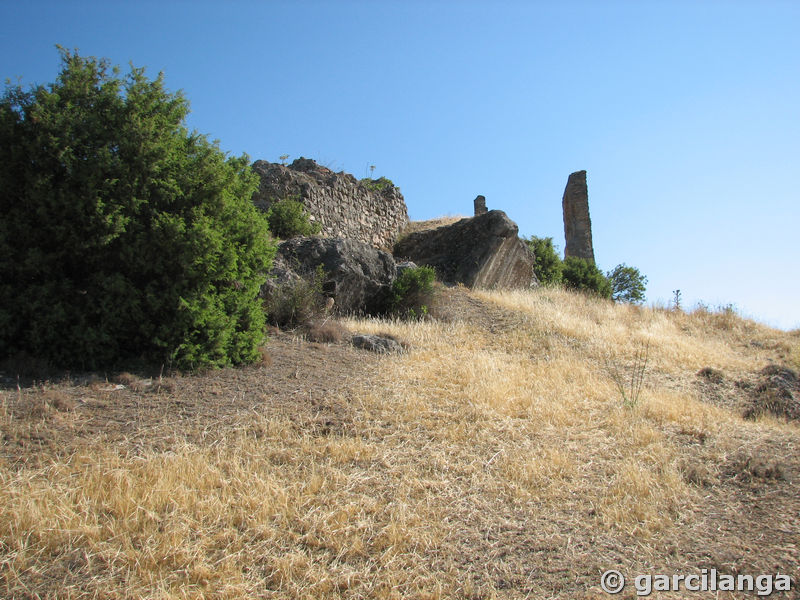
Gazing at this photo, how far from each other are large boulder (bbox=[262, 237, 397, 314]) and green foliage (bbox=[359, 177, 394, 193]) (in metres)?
6.98

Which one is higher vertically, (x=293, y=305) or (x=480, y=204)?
(x=480, y=204)

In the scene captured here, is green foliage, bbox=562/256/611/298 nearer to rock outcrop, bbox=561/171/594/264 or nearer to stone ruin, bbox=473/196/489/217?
rock outcrop, bbox=561/171/594/264

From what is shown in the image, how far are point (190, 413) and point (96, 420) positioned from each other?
0.86m

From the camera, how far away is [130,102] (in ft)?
21.3

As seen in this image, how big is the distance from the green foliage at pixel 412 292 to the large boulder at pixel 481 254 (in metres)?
2.93

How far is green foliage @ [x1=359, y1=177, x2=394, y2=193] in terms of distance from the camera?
18975mm

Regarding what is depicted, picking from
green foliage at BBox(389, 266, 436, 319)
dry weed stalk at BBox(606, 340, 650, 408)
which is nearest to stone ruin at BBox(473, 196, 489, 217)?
green foliage at BBox(389, 266, 436, 319)

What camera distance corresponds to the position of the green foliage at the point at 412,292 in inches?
478

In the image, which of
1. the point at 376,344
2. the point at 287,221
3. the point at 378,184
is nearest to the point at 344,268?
the point at 376,344

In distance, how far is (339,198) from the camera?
661 inches

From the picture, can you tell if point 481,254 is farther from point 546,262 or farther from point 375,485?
point 375,485

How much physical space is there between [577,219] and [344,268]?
17917 millimetres

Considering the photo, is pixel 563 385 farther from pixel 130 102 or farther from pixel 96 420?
pixel 130 102

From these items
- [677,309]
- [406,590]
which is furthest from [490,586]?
[677,309]
